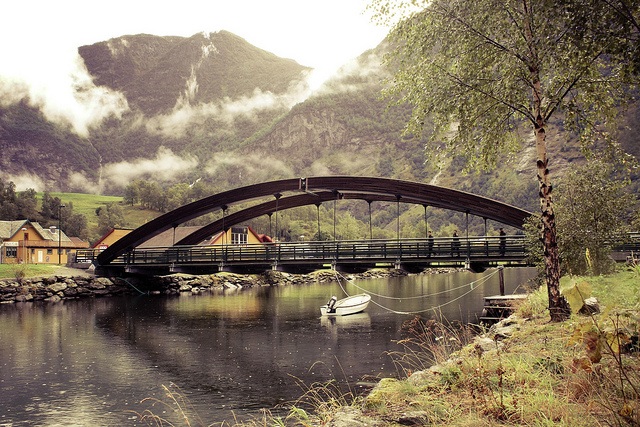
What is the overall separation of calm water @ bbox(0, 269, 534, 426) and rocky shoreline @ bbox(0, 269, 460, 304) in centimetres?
927

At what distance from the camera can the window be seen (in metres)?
76.3

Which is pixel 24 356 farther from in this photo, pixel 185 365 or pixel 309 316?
pixel 309 316

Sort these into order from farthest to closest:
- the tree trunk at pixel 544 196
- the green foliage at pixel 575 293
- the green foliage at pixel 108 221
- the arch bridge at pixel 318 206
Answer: the green foliage at pixel 108 221
the arch bridge at pixel 318 206
the tree trunk at pixel 544 196
the green foliage at pixel 575 293

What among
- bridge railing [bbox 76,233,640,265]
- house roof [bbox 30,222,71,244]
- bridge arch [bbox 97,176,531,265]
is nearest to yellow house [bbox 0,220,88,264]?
house roof [bbox 30,222,71,244]

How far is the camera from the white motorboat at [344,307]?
31.8 metres

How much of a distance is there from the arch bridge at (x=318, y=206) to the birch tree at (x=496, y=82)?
60.8ft

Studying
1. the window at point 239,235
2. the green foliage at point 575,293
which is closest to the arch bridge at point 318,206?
the window at point 239,235

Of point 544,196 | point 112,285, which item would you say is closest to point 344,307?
point 544,196

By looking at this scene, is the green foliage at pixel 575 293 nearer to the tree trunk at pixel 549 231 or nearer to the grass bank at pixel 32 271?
the tree trunk at pixel 549 231

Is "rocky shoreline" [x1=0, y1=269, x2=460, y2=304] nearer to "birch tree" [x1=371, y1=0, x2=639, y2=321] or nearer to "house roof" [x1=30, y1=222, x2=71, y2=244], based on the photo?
"birch tree" [x1=371, y1=0, x2=639, y2=321]

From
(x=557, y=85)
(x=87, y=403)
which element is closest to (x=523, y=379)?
(x=557, y=85)

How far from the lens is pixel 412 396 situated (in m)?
7.54

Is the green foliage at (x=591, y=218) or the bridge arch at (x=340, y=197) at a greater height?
the bridge arch at (x=340, y=197)

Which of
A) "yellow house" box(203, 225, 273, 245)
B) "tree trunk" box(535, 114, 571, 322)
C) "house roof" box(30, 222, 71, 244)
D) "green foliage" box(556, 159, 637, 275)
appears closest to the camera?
"tree trunk" box(535, 114, 571, 322)
